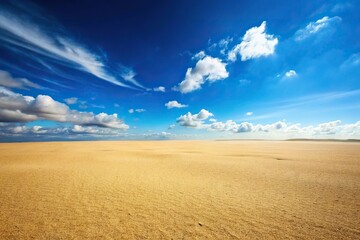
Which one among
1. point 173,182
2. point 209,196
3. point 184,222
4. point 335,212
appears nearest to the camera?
point 184,222

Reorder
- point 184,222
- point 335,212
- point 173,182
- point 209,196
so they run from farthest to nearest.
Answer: point 173,182 → point 209,196 → point 335,212 → point 184,222

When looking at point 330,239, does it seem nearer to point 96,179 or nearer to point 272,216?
Result: point 272,216

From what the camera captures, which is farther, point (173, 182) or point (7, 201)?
point (173, 182)

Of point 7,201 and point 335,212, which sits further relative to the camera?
point 7,201

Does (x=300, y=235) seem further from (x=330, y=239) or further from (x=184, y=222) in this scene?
(x=184, y=222)

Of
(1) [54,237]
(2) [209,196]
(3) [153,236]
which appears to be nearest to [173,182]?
(2) [209,196]

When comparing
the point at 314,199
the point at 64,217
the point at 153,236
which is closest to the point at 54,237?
the point at 64,217

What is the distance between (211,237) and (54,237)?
13.4 ft

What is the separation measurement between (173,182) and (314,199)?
6551 mm

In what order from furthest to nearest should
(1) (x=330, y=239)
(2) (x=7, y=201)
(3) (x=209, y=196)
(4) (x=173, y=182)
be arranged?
→ (4) (x=173, y=182)
(3) (x=209, y=196)
(2) (x=7, y=201)
(1) (x=330, y=239)

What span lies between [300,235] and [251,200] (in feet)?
8.35

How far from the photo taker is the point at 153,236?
463cm

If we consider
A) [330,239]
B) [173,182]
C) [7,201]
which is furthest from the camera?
[173,182]

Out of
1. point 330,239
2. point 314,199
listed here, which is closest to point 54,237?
point 330,239
